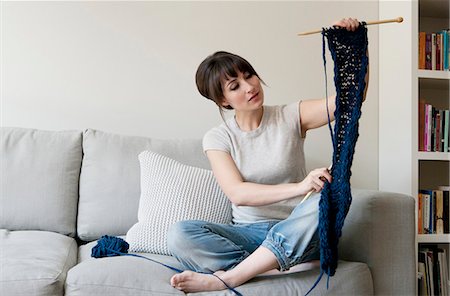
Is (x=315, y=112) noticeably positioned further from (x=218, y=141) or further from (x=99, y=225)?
(x=99, y=225)

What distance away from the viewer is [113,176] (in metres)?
2.21

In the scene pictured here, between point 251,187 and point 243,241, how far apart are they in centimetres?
17

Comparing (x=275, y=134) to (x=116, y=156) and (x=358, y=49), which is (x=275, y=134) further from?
(x=116, y=156)

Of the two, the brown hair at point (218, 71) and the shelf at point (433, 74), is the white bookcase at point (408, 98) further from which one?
the brown hair at point (218, 71)

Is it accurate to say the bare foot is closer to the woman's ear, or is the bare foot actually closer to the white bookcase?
the woman's ear

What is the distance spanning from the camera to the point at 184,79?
8.76 feet

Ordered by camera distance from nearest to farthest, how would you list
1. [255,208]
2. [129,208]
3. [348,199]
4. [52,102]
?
[348,199]
[255,208]
[129,208]
[52,102]

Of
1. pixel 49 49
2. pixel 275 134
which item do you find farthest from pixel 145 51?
pixel 275 134

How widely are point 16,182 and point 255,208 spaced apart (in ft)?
3.07

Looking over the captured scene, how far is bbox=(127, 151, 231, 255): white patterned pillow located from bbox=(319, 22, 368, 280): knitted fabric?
1.73 ft

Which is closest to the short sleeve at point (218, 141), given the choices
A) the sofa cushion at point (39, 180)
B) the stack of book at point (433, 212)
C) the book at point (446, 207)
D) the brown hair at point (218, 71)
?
the brown hair at point (218, 71)

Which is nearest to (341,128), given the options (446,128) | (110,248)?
(110,248)

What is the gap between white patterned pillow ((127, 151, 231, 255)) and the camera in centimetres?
192

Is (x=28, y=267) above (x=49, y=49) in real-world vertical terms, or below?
below
